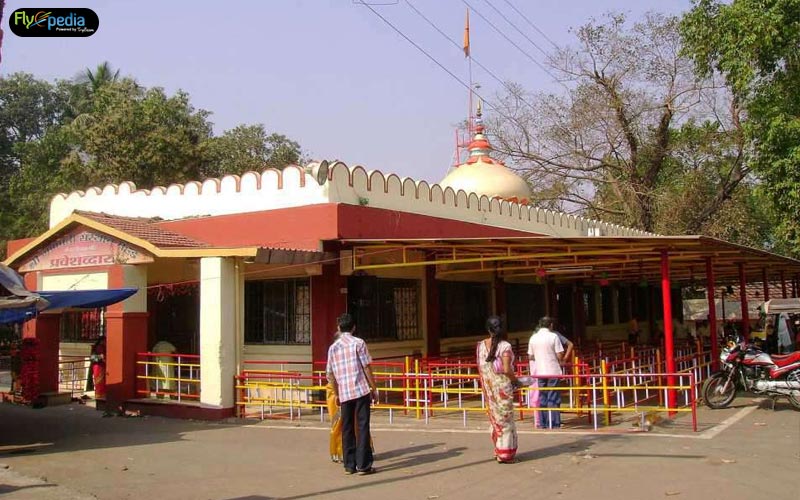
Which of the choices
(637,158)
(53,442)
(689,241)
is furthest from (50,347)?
(637,158)

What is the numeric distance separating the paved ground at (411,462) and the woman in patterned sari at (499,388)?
0.23m

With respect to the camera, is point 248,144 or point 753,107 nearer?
point 753,107

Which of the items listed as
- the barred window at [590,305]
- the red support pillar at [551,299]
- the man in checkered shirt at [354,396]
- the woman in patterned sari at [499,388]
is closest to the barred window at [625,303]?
the barred window at [590,305]

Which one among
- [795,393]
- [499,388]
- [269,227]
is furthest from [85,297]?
[795,393]

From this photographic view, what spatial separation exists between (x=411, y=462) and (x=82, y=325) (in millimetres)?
12056

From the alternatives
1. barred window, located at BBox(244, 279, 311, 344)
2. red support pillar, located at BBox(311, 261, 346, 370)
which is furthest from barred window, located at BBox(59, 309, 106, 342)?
red support pillar, located at BBox(311, 261, 346, 370)

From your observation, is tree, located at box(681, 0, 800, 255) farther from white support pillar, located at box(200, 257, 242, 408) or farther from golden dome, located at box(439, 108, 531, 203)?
white support pillar, located at box(200, 257, 242, 408)

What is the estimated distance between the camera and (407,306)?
14.8 m

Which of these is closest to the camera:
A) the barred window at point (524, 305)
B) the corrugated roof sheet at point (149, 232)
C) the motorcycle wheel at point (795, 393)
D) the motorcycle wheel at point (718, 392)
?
the motorcycle wheel at point (795, 393)

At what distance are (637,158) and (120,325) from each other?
2191 centimetres

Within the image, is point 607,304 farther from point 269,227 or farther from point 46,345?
point 46,345

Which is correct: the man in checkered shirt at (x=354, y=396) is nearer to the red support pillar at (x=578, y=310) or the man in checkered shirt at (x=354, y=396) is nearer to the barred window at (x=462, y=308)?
the barred window at (x=462, y=308)

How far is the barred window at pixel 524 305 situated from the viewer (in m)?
19.1

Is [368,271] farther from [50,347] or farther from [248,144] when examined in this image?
[248,144]
